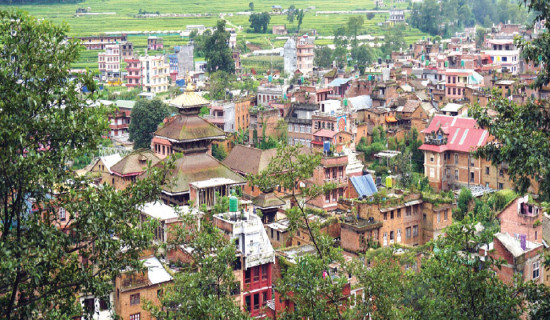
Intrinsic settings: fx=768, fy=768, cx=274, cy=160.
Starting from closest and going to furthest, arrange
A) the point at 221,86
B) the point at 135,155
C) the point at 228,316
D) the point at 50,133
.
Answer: the point at 50,133, the point at 228,316, the point at 135,155, the point at 221,86

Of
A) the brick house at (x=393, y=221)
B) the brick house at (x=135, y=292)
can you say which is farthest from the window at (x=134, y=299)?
the brick house at (x=393, y=221)

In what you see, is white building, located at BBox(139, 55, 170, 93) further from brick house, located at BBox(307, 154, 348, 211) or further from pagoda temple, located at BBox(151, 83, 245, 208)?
brick house, located at BBox(307, 154, 348, 211)

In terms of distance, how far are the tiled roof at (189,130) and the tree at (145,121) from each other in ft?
66.2

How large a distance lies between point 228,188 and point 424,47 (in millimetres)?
76172

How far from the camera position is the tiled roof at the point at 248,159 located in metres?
53.1

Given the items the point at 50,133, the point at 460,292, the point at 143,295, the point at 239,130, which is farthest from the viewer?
the point at 239,130

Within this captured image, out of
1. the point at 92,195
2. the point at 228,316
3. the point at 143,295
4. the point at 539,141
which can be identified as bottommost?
the point at 143,295

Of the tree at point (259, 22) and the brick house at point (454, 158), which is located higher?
the tree at point (259, 22)

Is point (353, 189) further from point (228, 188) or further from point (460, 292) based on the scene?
point (460, 292)

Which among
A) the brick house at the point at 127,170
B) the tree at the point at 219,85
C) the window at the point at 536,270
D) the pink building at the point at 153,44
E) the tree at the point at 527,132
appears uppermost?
the pink building at the point at 153,44

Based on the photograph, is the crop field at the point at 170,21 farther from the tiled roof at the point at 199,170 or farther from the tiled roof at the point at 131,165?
the tiled roof at the point at 199,170

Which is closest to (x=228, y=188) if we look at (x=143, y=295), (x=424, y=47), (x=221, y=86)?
(x=143, y=295)

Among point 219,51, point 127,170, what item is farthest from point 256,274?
point 219,51

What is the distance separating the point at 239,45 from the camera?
142 metres
